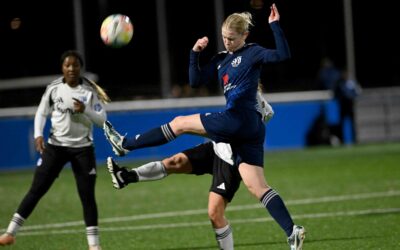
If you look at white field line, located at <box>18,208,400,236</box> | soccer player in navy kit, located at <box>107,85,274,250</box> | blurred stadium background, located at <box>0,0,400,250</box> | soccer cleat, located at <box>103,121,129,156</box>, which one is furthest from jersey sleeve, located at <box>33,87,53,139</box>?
white field line, located at <box>18,208,400,236</box>

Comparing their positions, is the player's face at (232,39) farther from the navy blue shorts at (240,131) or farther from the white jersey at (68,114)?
the white jersey at (68,114)

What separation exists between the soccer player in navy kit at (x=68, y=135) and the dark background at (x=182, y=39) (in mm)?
16980

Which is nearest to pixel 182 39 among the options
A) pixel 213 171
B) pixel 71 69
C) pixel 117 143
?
pixel 71 69

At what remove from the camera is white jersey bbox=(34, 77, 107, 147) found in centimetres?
952

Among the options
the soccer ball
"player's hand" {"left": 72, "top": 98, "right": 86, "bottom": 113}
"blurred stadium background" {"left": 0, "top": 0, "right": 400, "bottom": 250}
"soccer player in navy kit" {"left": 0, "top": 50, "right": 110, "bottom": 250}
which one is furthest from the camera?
"blurred stadium background" {"left": 0, "top": 0, "right": 400, "bottom": 250}

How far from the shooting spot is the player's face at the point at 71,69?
942 centimetres

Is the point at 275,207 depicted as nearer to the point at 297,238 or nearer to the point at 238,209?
the point at 297,238

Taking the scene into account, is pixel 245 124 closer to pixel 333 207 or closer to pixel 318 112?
pixel 333 207

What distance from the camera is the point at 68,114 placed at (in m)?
9.60

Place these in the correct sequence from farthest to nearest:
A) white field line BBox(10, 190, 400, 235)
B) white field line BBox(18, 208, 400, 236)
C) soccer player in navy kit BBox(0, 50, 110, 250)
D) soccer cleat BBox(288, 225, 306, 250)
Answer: white field line BBox(10, 190, 400, 235)
white field line BBox(18, 208, 400, 236)
soccer player in navy kit BBox(0, 50, 110, 250)
soccer cleat BBox(288, 225, 306, 250)

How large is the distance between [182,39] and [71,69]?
20304 millimetres

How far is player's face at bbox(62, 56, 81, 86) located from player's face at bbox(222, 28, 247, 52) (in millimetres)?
1984

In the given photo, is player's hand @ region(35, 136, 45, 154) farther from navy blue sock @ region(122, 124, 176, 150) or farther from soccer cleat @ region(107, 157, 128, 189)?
navy blue sock @ region(122, 124, 176, 150)

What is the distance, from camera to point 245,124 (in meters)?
7.99
